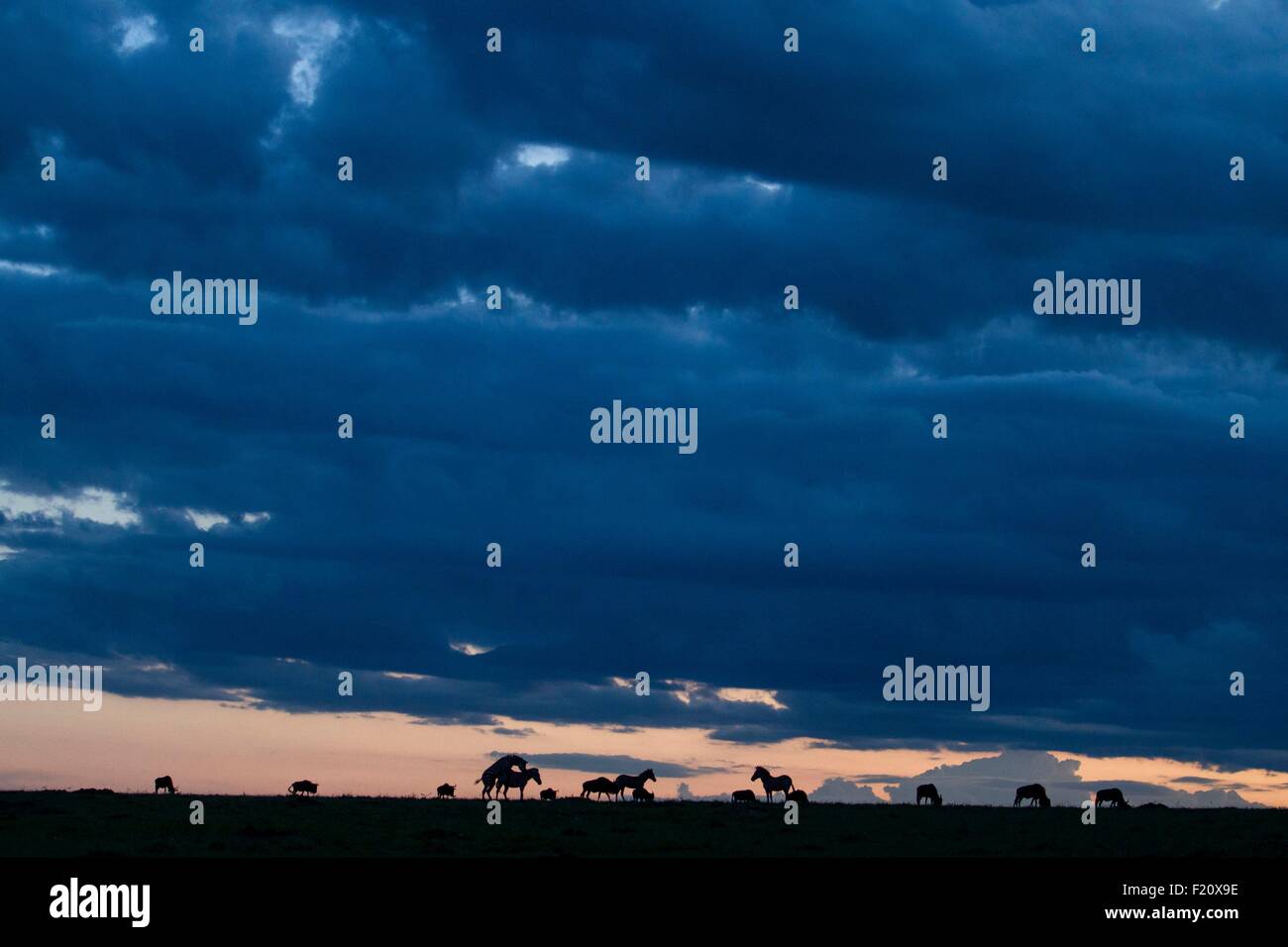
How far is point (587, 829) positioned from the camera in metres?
53.8

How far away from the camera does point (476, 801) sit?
6669 cm

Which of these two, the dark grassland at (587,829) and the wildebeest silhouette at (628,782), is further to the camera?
the wildebeest silhouette at (628,782)

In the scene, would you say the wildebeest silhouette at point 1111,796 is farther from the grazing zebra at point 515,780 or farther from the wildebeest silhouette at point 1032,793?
the grazing zebra at point 515,780

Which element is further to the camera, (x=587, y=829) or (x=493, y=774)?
(x=493, y=774)

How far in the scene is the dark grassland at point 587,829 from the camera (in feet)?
157

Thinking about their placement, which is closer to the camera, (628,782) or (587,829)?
(587,829)

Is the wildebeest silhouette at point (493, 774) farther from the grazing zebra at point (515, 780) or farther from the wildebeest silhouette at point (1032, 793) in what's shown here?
the wildebeest silhouette at point (1032, 793)

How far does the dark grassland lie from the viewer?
47938 mm

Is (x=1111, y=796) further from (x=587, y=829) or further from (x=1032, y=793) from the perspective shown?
(x=587, y=829)

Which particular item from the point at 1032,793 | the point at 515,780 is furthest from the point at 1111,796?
the point at 515,780

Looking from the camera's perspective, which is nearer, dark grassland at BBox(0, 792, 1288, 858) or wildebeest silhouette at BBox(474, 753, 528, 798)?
dark grassland at BBox(0, 792, 1288, 858)

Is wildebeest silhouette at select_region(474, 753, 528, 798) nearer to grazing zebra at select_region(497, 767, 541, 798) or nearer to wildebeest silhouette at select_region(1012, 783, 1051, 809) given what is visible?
grazing zebra at select_region(497, 767, 541, 798)
